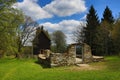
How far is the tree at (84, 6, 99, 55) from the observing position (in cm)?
5019

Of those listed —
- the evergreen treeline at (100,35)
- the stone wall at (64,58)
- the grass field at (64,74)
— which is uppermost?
the evergreen treeline at (100,35)

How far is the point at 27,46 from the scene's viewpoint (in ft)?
174

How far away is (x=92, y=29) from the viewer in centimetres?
5134

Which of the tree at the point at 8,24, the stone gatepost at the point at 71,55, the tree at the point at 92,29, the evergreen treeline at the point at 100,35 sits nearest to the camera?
the stone gatepost at the point at 71,55

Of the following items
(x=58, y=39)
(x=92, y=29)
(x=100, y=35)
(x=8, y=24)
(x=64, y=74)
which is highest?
(x=92, y=29)

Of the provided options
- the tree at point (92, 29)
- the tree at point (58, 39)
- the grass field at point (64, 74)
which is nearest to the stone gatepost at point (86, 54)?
the grass field at point (64, 74)

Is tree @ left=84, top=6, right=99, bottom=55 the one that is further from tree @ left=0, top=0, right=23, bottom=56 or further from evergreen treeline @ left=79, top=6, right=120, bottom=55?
tree @ left=0, top=0, right=23, bottom=56

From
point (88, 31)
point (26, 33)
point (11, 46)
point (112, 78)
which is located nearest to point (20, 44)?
point (26, 33)

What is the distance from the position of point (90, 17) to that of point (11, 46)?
86.8ft

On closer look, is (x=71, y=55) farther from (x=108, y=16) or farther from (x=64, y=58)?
(x=108, y=16)

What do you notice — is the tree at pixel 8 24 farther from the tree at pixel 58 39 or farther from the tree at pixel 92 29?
the tree at pixel 58 39

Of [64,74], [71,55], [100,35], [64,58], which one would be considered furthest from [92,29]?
[64,74]

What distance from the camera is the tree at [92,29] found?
50188 millimetres

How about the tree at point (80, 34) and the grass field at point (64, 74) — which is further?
the tree at point (80, 34)
